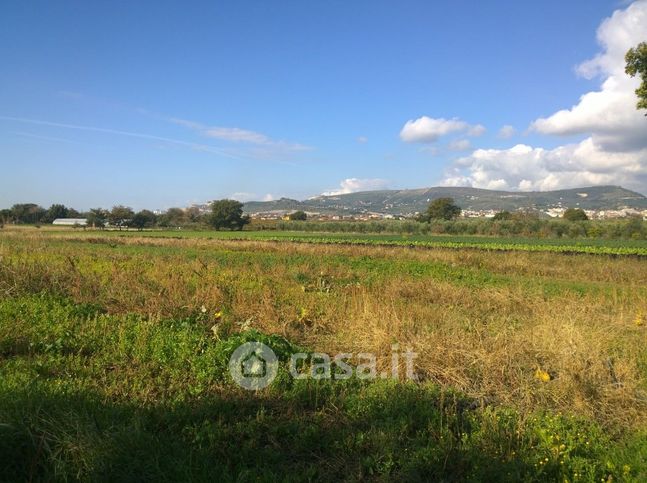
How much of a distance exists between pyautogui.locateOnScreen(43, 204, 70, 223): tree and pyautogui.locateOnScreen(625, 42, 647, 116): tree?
470 feet

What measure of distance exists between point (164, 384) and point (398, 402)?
9.56 feet

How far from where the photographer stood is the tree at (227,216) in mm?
110175

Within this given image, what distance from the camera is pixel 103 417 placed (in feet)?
14.1

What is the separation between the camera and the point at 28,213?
123 m

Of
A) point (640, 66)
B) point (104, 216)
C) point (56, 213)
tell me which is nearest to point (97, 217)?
point (104, 216)

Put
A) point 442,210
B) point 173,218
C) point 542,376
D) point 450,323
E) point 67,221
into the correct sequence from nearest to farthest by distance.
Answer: point 542,376
point 450,323
point 442,210
point 173,218
point 67,221

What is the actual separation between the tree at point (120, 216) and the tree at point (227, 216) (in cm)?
2188

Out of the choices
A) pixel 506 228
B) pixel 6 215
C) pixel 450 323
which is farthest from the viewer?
pixel 6 215

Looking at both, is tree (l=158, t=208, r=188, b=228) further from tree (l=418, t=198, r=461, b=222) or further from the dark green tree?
tree (l=418, t=198, r=461, b=222)

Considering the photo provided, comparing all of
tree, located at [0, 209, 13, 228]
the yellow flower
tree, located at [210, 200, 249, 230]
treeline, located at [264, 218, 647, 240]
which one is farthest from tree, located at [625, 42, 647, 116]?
tree, located at [0, 209, 13, 228]

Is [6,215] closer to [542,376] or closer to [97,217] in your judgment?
[97,217]

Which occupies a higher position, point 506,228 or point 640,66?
point 640,66

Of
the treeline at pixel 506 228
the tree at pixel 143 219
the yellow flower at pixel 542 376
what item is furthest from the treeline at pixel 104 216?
the yellow flower at pixel 542 376

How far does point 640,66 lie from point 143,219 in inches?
4434
